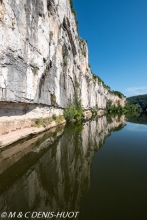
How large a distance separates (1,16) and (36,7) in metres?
5.80

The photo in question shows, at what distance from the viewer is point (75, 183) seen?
5762 mm

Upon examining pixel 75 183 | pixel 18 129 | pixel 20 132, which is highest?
pixel 18 129

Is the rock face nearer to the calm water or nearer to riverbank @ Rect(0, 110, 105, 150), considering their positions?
riverbank @ Rect(0, 110, 105, 150)

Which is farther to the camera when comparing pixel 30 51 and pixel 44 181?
pixel 30 51

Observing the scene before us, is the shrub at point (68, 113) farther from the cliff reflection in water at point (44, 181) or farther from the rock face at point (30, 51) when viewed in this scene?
the cliff reflection in water at point (44, 181)

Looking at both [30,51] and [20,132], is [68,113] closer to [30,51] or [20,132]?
[30,51]

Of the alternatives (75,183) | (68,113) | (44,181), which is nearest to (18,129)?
(44,181)

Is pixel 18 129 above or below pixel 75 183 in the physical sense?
above

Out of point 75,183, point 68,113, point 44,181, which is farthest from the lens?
point 68,113

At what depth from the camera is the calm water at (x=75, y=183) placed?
425 cm

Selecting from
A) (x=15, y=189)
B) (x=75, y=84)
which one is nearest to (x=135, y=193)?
(x=15, y=189)

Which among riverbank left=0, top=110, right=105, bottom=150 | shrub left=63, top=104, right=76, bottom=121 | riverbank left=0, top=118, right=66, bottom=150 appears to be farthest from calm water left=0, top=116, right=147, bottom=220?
shrub left=63, top=104, right=76, bottom=121

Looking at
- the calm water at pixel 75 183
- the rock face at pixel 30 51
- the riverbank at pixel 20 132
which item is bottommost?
the calm water at pixel 75 183

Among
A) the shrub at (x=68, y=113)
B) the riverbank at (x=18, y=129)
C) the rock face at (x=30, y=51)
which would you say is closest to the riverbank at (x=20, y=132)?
the riverbank at (x=18, y=129)
